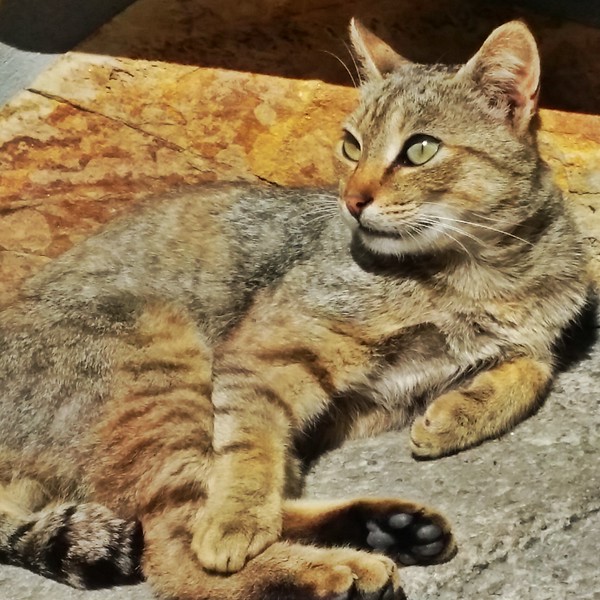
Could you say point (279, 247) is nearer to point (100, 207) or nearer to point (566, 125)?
point (100, 207)

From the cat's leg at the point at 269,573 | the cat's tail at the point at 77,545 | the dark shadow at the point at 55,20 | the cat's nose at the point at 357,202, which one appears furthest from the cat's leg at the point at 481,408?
the dark shadow at the point at 55,20

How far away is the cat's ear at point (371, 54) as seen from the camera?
9.25 feet

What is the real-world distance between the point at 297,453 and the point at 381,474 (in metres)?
0.28

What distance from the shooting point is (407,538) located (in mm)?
2193

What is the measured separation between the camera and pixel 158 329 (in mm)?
2588

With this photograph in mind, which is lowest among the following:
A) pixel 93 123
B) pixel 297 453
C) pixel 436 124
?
pixel 297 453

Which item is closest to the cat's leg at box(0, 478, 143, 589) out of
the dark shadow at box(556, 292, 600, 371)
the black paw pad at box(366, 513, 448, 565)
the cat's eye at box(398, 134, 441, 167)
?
the black paw pad at box(366, 513, 448, 565)

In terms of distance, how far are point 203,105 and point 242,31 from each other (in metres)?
0.31

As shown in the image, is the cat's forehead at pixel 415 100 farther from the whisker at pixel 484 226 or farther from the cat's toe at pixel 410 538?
the cat's toe at pixel 410 538

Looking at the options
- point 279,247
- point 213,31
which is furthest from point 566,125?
point 213,31

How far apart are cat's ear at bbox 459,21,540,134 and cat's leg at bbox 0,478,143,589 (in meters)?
1.62

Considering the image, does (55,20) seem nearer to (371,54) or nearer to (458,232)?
(371,54)

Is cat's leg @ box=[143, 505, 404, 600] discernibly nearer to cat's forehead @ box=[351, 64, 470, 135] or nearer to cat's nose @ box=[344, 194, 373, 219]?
cat's nose @ box=[344, 194, 373, 219]

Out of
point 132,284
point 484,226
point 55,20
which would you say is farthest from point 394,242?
point 55,20
